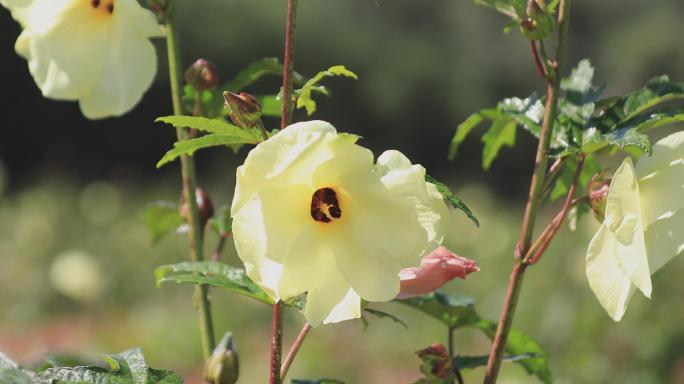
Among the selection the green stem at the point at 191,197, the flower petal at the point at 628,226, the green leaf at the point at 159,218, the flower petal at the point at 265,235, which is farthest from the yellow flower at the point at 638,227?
the green leaf at the point at 159,218

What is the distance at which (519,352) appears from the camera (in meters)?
0.93

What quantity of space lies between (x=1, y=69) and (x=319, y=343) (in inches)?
212

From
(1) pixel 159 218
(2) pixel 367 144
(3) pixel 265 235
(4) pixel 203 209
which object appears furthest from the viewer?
(2) pixel 367 144

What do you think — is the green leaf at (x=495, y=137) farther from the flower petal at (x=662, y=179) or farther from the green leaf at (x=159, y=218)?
the green leaf at (x=159, y=218)

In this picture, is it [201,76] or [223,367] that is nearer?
[223,367]

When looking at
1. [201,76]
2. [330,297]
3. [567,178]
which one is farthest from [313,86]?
[567,178]

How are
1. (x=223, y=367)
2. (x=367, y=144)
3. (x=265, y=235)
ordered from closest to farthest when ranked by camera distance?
1. (x=265, y=235)
2. (x=223, y=367)
3. (x=367, y=144)

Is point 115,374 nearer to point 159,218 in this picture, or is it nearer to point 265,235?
point 265,235

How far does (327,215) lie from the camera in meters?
0.67

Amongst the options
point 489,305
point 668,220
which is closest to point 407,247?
point 668,220

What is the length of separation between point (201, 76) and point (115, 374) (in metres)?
0.33

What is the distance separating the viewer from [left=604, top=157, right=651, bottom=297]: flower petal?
2.20ft

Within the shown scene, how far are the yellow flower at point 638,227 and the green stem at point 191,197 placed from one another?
1.17 ft

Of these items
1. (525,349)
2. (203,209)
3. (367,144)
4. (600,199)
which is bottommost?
(367,144)
